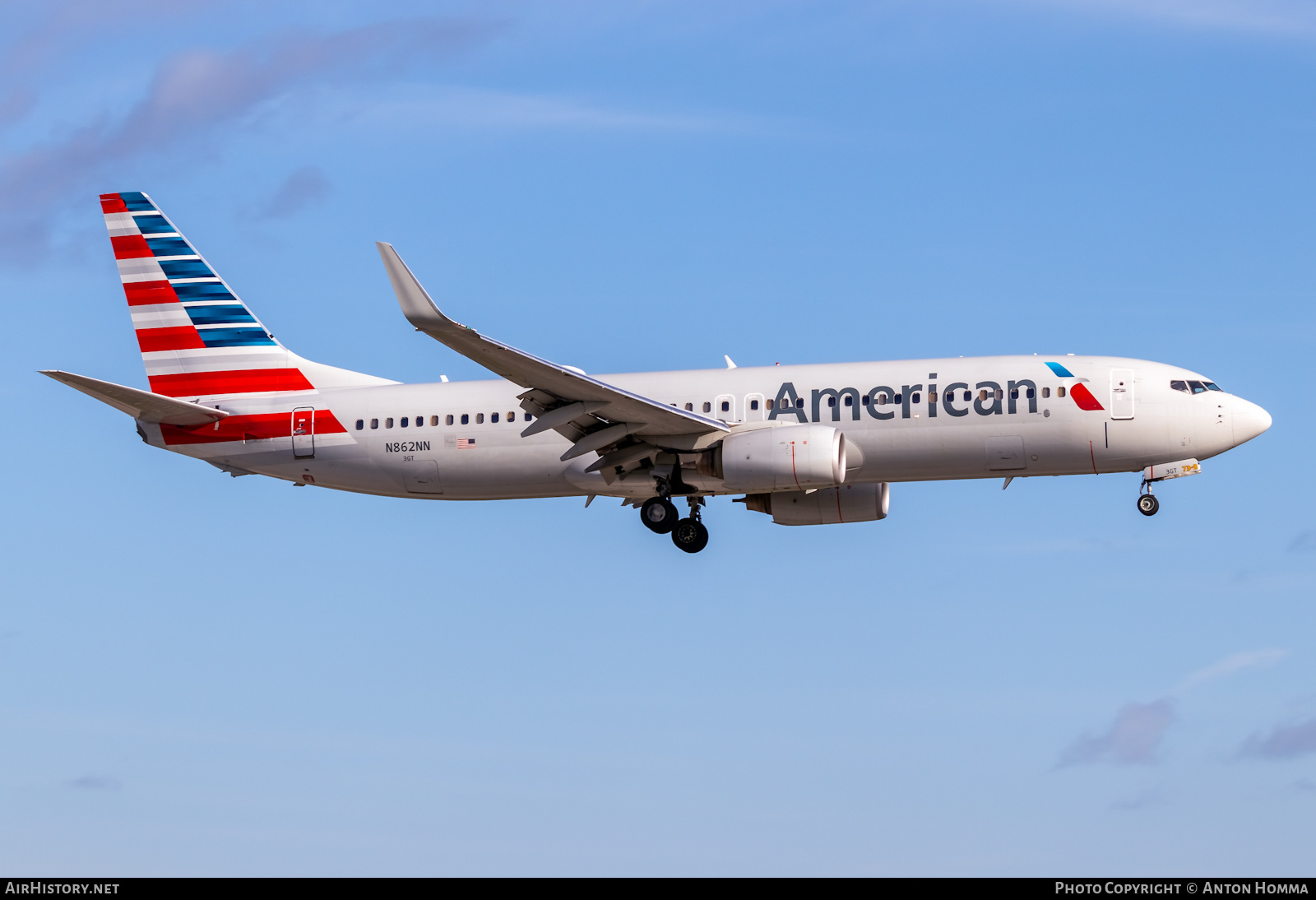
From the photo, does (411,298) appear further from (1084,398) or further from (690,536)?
(1084,398)

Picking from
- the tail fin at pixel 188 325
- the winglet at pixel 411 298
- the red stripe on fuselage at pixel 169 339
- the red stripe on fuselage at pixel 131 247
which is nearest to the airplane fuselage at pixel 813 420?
the tail fin at pixel 188 325

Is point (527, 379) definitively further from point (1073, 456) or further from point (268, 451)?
point (1073, 456)

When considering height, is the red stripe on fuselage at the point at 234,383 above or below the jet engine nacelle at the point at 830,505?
above

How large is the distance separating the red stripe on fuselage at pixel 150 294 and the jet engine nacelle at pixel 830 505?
18241mm

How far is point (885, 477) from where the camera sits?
40438 millimetres

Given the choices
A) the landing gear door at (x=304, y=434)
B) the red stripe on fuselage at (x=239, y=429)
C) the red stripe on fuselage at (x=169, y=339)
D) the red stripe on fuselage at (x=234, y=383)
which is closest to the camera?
the landing gear door at (x=304, y=434)

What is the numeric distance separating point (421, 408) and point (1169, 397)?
1922cm

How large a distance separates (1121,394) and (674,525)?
1166 centimetres

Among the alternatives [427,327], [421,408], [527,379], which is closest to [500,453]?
[421,408]

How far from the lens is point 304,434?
1741 inches

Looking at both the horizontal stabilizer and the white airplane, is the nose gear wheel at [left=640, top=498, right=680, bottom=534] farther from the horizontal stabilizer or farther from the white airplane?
the horizontal stabilizer

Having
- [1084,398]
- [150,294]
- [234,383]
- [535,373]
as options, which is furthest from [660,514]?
[150,294]

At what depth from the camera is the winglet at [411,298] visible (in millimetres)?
33125

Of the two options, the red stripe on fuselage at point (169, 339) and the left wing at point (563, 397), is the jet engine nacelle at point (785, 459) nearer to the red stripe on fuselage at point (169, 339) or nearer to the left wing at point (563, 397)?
the left wing at point (563, 397)
